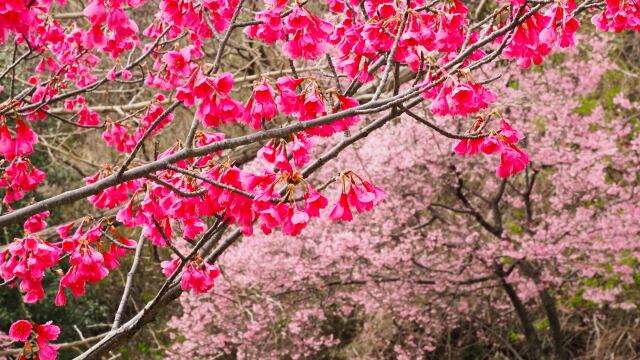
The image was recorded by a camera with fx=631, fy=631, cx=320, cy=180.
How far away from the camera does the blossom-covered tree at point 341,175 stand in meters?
1.93

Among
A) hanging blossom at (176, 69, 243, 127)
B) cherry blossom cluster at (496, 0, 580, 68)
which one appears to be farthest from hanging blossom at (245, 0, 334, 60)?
cherry blossom cluster at (496, 0, 580, 68)

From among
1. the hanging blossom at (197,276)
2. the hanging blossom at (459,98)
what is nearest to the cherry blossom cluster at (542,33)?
the hanging blossom at (459,98)

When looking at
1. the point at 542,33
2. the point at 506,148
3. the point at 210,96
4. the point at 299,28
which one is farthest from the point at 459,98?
the point at 210,96

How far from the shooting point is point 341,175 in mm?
1750

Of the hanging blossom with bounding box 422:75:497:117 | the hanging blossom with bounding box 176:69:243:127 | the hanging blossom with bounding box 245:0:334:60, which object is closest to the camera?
the hanging blossom with bounding box 176:69:243:127

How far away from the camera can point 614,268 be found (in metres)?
6.15

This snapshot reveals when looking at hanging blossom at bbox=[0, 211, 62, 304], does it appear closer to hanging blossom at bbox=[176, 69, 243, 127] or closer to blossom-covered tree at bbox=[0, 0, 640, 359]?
blossom-covered tree at bbox=[0, 0, 640, 359]

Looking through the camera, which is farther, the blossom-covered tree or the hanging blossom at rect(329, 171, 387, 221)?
the blossom-covered tree

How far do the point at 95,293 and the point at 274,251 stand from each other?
4179 millimetres

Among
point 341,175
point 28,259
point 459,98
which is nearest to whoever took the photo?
point 341,175

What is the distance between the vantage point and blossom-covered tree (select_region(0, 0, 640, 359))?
6.32ft

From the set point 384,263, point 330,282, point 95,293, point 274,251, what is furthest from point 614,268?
point 95,293

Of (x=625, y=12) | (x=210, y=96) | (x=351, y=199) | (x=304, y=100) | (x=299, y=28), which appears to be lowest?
(x=351, y=199)

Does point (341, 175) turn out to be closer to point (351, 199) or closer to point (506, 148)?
point (351, 199)
